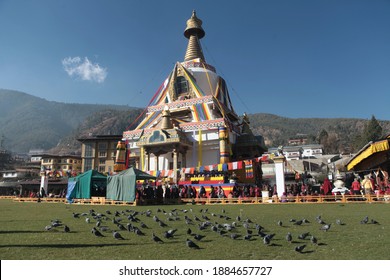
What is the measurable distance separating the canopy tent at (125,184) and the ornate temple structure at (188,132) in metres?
6.03

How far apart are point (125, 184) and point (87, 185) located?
4.11 metres

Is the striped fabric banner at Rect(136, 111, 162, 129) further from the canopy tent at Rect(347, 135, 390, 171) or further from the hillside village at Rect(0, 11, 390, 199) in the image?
the canopy tent at Rect(347, 135, 390, 171)

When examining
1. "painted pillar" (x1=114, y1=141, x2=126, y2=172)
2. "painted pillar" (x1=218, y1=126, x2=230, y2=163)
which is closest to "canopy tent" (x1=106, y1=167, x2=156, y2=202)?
"painted pillar" (x1=218, y1=126, x2=230, y2=163)

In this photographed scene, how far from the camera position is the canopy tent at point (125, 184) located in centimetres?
2041

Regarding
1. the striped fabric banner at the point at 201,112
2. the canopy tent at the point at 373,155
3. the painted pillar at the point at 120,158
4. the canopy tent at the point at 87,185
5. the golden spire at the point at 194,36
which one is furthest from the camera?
the golden spire at the point at 194,36

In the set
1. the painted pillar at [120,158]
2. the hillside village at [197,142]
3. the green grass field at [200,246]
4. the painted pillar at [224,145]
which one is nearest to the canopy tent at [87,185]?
the hillside village at [197,142]

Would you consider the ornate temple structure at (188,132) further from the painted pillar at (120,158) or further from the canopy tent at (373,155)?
the canopy tent at (373,155)

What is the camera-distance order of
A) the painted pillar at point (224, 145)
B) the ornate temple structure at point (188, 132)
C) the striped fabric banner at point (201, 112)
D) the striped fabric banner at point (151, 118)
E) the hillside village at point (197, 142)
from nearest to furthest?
the hillside village at point (197, 142)
the painted pillar at point (224, 145)
the ornate temple structure at point (188, 132)
the striped fabric banner at point (201, 112)
the striped fabric banner at point (151, 118)

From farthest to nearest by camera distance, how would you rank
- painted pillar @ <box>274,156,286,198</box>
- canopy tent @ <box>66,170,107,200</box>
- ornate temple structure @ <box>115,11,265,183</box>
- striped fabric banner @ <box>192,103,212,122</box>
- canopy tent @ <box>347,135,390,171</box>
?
1. striped fabric banner @ <box>192,103,212,122</box>
2. ornate temple structure @ <box>115,11,265,183</box>
3. canopy tent @ <box>66,170,107,200</box>
4. painted pillar @ <box>274,156,286,198</box>
5. canopy tent @ <box>347,135,390,171</box>

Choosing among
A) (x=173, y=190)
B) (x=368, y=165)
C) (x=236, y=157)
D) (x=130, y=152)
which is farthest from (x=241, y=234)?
(x=130, y=152)

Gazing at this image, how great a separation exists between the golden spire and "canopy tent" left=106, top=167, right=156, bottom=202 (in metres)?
25.2

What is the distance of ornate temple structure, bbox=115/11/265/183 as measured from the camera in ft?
96.7
